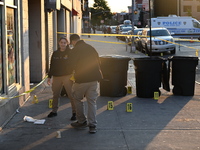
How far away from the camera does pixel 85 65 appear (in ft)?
24.2

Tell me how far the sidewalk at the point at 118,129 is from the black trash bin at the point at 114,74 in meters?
0.67

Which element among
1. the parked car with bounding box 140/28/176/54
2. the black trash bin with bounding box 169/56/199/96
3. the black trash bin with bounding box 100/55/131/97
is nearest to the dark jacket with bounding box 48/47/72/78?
the black trash bin with bounding box 100/55/131/97

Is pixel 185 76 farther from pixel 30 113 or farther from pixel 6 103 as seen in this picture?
pixel 6 103

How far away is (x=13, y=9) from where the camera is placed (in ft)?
31.3

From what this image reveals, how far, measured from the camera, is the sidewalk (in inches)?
262

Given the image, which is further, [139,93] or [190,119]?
[139,93]

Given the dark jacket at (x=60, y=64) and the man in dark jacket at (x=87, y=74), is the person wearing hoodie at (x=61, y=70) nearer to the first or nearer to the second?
the dark jacket at (x=60, y=64)

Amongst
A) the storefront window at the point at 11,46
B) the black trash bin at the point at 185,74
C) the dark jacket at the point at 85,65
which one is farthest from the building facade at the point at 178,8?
the dark jacket at the point at 85,65

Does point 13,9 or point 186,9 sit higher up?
point 186,9

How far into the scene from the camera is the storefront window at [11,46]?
894 centimetres

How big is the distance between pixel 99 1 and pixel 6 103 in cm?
13343

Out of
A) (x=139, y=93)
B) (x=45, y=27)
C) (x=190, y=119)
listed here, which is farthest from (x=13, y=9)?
(x=45, y=27)

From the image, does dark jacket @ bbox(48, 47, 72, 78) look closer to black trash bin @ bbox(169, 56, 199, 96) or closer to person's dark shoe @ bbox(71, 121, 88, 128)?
person's dark shoe @ bbox(71, 121, 88, 128)

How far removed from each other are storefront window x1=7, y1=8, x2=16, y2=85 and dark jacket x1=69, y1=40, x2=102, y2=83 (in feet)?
7.05
